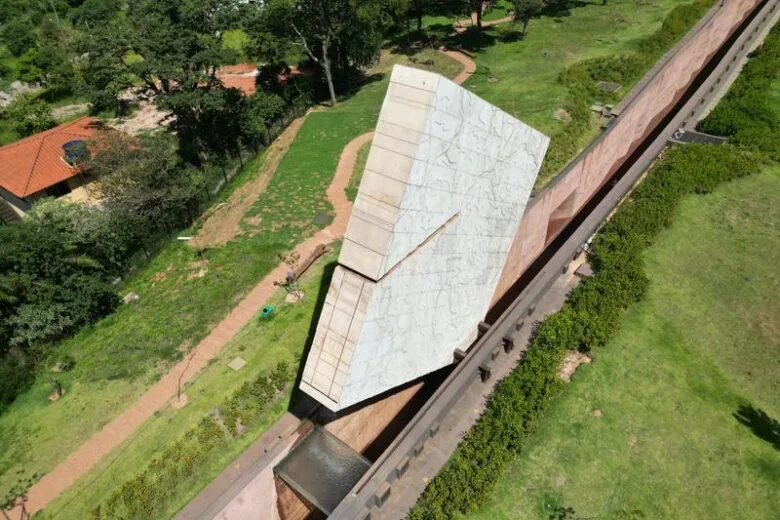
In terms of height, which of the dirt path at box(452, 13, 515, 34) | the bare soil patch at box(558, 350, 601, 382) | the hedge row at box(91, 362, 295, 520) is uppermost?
the dirt path at box(452, 13, 515, 34)

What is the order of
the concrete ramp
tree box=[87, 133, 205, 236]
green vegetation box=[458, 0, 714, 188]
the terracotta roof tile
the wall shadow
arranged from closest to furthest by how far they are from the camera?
1. the concrete ramp
2. the wall shadow
3. tree box=[87, 133, 205, 236]
4. green vegetation box=[458, 0, 714, 188]
5. the terracotta roof tile

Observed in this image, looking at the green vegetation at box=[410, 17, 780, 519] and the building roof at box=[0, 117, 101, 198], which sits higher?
the green vegetation at box=[410, 17, 780, 519]

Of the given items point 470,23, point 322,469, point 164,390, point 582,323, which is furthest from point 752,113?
point 164,390

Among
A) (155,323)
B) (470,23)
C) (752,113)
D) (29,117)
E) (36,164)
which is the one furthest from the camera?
(470,23)

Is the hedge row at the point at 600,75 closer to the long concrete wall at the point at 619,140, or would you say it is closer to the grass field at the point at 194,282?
the grass field at the point at 194,282

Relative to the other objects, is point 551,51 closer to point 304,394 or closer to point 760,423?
point 760,423

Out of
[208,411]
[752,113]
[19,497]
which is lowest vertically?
[19,497]

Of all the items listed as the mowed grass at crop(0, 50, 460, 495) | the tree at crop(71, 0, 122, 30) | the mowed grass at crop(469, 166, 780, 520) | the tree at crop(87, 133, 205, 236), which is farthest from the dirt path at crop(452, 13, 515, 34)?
the tree at crop(71, 0, 122, 30)

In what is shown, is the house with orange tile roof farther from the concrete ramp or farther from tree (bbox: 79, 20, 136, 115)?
the concrete ramp
